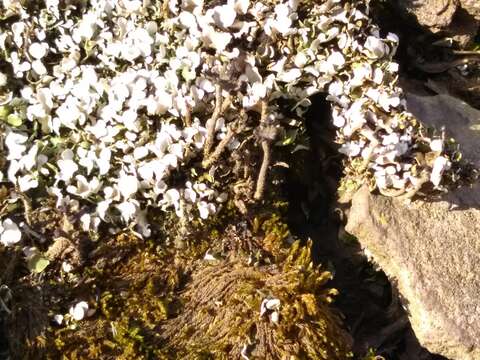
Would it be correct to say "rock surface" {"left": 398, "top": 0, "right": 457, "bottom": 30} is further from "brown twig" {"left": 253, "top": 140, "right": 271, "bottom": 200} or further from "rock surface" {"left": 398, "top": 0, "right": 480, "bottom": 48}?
"brown twig" {"left": 253, "top": 140, "right": 271, "bottom": 200}

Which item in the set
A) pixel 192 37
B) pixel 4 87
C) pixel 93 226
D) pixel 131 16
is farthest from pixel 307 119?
pixel 4 87

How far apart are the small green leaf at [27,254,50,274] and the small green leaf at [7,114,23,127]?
58 centimetres

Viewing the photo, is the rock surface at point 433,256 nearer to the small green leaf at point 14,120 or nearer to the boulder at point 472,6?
the boulder at point 472,6

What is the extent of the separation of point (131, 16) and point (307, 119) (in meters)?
0.99

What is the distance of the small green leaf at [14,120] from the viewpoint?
2703 mm

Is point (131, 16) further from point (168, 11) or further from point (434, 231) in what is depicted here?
point (434, 231)

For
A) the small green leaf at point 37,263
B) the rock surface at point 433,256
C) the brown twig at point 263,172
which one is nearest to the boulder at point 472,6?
the rock surface at point 433,256

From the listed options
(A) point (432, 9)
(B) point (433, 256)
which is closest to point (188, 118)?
(B) point (433, 256)

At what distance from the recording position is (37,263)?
2.61 metres

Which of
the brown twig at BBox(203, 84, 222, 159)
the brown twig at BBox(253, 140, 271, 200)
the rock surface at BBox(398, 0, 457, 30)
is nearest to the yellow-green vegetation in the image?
the brown twig at BBox(253, 140, 271, 200)

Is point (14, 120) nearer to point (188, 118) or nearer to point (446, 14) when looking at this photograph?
point (188, 118)

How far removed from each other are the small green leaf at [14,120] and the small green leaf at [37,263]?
1.89 ft

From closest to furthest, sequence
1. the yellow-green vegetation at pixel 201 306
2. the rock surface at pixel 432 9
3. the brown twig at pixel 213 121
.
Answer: the yellow-green vegetation at pixel 201 306 < the brown twig at pixel 213 121 < the rock surface at pixel 432 9

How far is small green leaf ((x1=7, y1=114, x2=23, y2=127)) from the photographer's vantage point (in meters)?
2.70
